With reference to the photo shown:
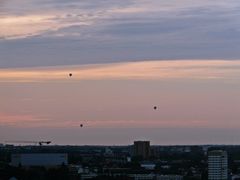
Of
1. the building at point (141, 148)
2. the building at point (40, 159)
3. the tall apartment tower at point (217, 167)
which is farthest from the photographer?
the building at point (141, 148)

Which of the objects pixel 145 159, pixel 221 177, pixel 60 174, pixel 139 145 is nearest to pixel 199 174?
pixel 221 177

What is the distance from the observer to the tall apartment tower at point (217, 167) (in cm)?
10317

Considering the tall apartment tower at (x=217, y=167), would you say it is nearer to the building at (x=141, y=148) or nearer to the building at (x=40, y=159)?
the building at (x=40, y=159)

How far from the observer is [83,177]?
93.2m

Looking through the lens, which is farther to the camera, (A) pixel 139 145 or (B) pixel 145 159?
(A) pixel 139 145

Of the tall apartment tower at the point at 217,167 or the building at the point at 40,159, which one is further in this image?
the building at the point at 40,159

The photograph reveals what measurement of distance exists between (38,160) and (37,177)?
40854mm

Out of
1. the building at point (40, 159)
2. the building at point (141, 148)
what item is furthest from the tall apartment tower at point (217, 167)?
the building at point (141, 148)

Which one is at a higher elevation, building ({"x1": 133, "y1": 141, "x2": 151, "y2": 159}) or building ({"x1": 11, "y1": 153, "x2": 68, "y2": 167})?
building ({"x1": 133, "y1": 141, "x2": 151, "y2": 159})

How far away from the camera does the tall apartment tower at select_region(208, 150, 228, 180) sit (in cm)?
10317

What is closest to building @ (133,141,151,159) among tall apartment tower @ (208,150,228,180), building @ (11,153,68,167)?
building @ (11,153,68,167)

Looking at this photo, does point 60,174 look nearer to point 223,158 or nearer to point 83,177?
point 83,177

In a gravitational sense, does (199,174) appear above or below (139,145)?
below

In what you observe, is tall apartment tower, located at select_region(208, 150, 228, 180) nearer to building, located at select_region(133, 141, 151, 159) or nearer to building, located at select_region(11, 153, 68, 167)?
building, located at select_region(11, 153, 68, 167)
